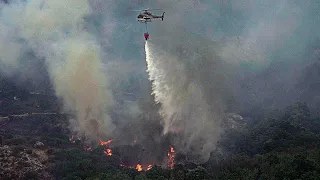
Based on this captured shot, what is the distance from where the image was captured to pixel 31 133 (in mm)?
144875

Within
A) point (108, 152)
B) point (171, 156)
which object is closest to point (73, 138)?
point (108, 152)

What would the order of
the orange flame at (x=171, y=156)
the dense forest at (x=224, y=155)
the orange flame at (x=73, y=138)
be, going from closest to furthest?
the dense forest at (x=224, y=155) < the orange flame at (x=171, y=156) < the orange flame at (x=73, y=138)

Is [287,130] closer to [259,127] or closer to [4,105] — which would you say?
[259,127]

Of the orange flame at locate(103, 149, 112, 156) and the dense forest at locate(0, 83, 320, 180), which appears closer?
the dense forest at locate(0, 83, 320, 180)

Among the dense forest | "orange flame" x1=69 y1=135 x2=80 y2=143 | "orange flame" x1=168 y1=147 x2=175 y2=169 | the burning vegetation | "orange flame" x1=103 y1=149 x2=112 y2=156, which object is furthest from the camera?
"orange flame" x1=69 y1=135 x2=80 y2=143

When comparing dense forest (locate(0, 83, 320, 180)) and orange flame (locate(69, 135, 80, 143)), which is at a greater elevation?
orange flame (locate(69, 135, 80, 143))

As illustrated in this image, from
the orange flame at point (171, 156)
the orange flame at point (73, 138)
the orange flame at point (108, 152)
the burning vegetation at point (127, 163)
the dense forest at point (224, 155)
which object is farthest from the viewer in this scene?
the orange flame at point (73, 138)

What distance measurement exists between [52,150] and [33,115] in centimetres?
7004

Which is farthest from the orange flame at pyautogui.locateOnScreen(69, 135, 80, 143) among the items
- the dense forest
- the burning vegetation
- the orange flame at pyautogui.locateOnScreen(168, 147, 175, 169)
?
the orange flame at pyautogui.locateOnScreen(168, 147, 175, 169)

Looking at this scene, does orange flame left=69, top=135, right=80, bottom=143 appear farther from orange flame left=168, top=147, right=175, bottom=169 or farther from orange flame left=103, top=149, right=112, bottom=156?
orange flame left=168, top=147, right=175, bottom=169

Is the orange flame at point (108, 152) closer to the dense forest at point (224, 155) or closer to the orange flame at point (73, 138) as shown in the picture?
the dense forest at point (224, 155)

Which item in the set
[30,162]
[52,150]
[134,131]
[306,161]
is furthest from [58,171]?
[306,161]

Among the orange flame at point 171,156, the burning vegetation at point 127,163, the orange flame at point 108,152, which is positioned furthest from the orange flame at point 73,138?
the orange flame at point 171,156

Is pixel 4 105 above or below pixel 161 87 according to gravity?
above
